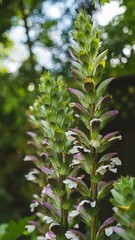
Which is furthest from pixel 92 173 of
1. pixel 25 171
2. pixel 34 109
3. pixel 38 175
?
pixel 25 171

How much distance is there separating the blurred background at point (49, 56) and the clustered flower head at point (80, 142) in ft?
3.54

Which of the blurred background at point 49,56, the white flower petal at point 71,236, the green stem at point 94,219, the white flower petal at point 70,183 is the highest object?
the blurred background at point 49,56

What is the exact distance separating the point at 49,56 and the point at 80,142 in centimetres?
259

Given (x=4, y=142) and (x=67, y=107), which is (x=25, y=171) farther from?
(x=67, y=107)

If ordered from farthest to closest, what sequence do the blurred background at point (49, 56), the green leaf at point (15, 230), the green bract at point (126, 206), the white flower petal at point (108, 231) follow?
the blurred background at point (49, 56)
the green leaf at point (15, 230)
the white flower petal at point (108, 231)
the green bract at point (126, 206)

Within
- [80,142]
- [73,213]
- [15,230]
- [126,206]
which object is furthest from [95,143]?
[15,230]

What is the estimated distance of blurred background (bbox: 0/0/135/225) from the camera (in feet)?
10.3

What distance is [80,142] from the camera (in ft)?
4.31

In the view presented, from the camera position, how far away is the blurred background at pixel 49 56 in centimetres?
315

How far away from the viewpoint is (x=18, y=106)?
15.0 ft

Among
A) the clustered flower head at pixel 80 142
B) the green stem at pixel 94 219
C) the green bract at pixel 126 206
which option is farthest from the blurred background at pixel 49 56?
the green bract at pixel 126 206

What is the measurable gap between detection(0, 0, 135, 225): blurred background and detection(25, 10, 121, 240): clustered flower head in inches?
42.5

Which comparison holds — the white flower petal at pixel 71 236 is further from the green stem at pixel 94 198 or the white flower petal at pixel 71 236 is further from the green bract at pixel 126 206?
the green bract at pixel 126 206

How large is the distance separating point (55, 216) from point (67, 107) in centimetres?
33
